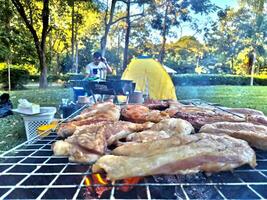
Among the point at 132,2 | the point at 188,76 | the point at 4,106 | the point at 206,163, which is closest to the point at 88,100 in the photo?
the point at 206,163

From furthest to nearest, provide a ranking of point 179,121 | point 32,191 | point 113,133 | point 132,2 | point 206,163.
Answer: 1. point 132,2
2. point 179,121
3. point 113,133
4. point 32,191
5. point 206,163

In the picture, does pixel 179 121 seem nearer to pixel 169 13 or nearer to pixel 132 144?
pixel 132 144

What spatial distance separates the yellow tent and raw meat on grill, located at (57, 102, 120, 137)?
5.35 metres

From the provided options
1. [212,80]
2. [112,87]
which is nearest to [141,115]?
[112,87]

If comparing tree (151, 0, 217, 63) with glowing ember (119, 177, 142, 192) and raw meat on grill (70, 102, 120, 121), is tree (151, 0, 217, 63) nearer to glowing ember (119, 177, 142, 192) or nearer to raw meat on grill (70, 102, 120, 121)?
raw meat on grill (70, 102, 120, 121)

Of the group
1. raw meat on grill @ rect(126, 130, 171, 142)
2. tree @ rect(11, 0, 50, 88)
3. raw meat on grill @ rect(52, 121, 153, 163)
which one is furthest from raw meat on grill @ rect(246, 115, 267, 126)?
tree @ rect(11, 0, 50, 88)

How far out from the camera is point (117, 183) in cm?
109

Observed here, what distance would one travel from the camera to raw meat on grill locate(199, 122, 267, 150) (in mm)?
1453

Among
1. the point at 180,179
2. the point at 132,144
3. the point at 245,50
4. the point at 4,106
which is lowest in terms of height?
the point at 4,106

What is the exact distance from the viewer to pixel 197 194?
1.21 meters

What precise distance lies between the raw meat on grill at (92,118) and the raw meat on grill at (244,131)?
2.16ft

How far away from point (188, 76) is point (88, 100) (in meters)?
17.0

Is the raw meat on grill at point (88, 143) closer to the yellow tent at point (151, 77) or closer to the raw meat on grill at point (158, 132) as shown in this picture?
the raw meat on grill at point (158, 132)

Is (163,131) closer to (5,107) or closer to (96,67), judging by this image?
(96,67)
